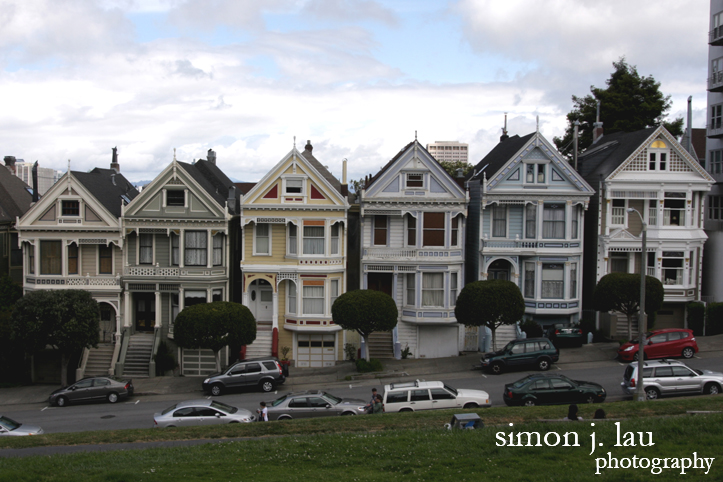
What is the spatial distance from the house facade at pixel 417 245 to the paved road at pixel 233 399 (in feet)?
14.8

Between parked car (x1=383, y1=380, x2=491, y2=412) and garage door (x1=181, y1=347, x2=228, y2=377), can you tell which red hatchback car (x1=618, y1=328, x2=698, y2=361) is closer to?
parked car (x1=383, y1=380, x2=491, y2=412)

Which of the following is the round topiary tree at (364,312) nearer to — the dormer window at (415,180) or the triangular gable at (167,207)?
the dormer window at (415,180)

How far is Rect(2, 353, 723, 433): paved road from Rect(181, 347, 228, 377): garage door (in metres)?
4.54

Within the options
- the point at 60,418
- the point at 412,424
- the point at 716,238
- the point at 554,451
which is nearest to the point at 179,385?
the point at 60,418

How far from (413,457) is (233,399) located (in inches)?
630

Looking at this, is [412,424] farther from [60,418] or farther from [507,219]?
[507,219]

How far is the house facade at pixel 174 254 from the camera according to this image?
35.9 meters

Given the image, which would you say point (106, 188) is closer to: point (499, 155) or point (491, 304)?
point (491, 304)

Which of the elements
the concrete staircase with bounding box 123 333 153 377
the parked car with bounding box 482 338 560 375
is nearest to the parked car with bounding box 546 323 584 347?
the parked car with bounding box 482 338 560 375

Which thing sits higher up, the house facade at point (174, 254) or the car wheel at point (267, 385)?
the house facade at point (174, 254)

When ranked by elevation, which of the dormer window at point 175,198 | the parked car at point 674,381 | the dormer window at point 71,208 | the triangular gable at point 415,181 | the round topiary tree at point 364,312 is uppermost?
the triangular gable at point 415,181

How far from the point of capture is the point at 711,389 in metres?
24.5

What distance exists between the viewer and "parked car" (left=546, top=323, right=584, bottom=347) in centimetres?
3491

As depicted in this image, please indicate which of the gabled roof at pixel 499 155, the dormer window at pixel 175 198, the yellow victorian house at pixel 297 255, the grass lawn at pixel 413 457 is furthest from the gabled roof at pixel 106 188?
the grass lawn at pixel 413 457
